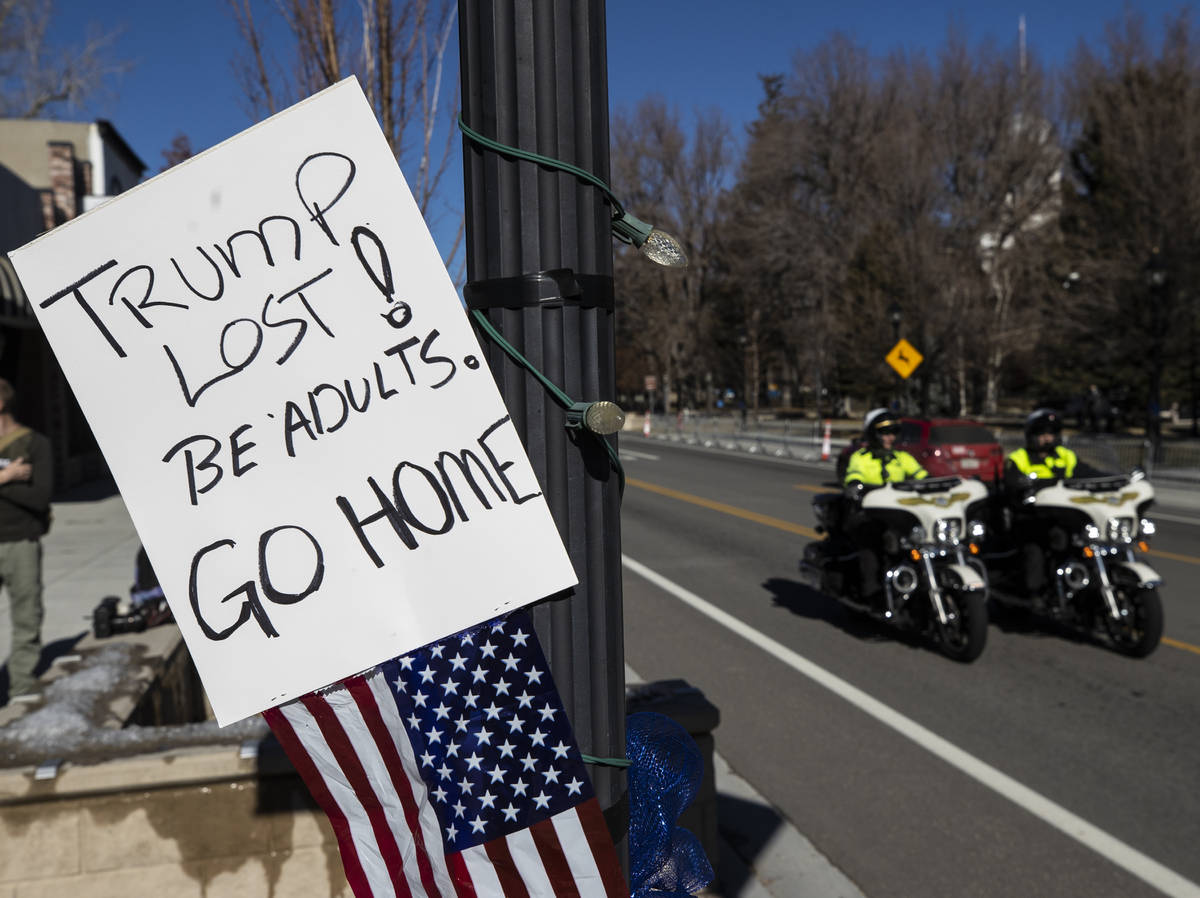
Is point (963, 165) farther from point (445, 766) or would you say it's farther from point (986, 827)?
point (445, 766)

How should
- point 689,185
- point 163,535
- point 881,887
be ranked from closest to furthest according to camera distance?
point 163,535, point 881,887, point 689,185

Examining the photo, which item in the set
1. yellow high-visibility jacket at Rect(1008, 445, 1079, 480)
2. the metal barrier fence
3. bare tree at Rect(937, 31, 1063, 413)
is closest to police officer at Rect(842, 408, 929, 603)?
yellow high-visibility jacket at Rect(1008, 445, 1079, 480)

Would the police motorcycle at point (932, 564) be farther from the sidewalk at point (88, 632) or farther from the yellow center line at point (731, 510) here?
the yellow center line at point (731, 510)

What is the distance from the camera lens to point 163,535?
1.63 metres

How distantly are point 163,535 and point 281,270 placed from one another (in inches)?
17.3

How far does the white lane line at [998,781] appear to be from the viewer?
14.4ft

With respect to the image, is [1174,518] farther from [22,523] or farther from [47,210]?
[47,210]

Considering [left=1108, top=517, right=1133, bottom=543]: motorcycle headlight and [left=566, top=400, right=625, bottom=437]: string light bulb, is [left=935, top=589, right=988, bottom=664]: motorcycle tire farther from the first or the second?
[left=566, top=400, right=625, bottom=437]: string light bulb

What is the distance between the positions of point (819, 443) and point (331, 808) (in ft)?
105

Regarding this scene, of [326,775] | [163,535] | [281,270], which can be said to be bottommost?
[326,775]

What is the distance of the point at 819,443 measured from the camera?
32.9 meters

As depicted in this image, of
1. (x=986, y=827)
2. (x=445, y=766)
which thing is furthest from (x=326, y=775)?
(x=986, y=827)

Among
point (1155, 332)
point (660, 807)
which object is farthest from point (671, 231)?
point (660, 807)

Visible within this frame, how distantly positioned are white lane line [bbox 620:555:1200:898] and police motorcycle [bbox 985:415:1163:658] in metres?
1.82
